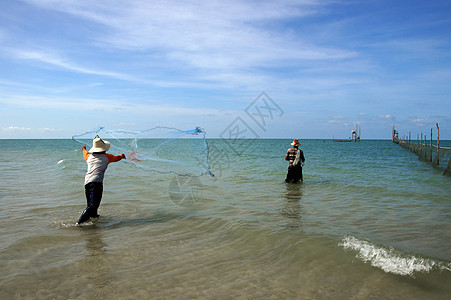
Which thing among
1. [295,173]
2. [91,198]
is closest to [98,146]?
[91,198]

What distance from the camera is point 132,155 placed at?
883 centimetres

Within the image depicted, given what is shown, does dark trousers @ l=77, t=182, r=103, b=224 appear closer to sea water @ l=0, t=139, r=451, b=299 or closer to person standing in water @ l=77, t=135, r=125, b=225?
person standing in water @ l=77, t=135, r=125, b=225

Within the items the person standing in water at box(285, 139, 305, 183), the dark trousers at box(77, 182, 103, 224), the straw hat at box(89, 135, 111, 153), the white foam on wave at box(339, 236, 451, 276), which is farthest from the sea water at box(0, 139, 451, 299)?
the person standing in water at box(285, 139, 305, 183)

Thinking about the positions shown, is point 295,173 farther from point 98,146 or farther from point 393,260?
point 98,146

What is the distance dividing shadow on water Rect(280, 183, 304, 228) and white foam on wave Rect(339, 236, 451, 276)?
168cm

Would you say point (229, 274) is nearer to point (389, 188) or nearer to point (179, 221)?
point (179, 221)

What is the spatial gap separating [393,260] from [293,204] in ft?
14.5

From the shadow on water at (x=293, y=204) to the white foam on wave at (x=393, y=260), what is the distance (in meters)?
1.68

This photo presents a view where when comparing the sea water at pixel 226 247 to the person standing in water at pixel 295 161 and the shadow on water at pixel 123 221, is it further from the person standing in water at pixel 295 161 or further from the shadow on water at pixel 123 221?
the person standing in water at pixel 295 161

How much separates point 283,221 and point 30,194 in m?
8.38

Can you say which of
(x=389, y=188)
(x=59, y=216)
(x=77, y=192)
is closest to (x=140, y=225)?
(x=59, y=216)

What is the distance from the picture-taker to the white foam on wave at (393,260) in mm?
4613

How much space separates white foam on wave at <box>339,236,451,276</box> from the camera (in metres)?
4.61

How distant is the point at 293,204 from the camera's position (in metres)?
9.27
